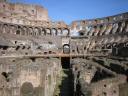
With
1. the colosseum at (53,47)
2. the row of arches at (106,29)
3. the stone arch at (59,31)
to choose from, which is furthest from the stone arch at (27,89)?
the stone arch at (59,31)

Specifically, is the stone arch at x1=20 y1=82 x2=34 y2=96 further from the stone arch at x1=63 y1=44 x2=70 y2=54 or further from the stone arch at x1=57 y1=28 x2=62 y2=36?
the stone arch at x1=57 y1=28 x2=62 y2=36

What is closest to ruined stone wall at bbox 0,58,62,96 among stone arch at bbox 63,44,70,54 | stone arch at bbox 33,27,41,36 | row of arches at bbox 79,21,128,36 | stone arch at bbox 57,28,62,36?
stone arch at bbox 63,44,70,54

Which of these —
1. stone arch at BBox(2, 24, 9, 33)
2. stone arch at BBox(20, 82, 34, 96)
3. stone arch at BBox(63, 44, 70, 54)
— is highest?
stone arch at BBox(2, 24, 9, 33)

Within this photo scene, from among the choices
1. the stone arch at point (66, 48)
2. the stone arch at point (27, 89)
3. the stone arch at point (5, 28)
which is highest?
the stone arch at point (5, 28)

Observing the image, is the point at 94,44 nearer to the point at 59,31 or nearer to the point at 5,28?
the point at 59,31

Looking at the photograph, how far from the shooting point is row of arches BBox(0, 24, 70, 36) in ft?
188

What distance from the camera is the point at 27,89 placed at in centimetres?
1705

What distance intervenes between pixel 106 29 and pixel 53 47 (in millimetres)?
16986

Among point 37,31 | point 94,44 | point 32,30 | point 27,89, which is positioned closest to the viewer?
point 27,89

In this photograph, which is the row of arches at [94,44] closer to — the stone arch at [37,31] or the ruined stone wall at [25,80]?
the stone arch at [37,31]

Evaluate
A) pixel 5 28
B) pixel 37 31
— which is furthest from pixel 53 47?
pixel 5 28

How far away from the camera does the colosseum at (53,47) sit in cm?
1797

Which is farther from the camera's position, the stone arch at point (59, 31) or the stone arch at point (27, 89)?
the stone arch at point (59, 31)

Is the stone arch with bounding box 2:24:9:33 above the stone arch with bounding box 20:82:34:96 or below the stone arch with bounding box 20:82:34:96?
above
